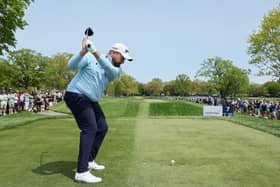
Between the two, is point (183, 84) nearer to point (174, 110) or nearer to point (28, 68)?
point (28, 68)

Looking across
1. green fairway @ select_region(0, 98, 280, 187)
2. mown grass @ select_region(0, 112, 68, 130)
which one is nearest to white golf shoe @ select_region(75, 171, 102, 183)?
green fairway @ select_region(0, 98, 280, 187)

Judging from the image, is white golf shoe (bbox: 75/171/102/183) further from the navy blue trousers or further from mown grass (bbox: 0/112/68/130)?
mown grass (bbox: 0/112/68/130)

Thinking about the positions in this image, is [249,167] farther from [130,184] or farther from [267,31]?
[267,31]

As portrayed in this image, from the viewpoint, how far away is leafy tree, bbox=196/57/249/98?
93125 millimetres

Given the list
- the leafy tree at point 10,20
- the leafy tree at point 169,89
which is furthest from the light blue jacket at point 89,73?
the leafy tree at point 169,89

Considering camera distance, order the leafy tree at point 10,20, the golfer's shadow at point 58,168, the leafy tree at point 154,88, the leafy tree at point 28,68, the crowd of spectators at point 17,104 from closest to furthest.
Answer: the golfer's shadow at point 58,168 < the leafy tree at point 10,20 < the crowd of spectators at point 17,104 < the leafy tree at point 28,68 < the leafy tree at point 154,88

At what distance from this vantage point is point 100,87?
16.4 ft

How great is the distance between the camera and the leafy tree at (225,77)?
9312 cm

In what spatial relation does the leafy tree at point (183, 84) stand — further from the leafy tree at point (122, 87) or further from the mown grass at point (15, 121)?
the mown grass at point (15, 121)

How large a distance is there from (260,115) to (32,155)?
29397 mm

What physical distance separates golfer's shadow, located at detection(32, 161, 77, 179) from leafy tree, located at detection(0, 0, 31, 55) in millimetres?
12426

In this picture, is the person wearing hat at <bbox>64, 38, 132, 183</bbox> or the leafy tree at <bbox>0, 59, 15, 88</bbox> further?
the leafy tree at <bbox>0, 59, 15, 88</bbox>

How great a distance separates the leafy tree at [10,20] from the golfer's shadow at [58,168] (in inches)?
489

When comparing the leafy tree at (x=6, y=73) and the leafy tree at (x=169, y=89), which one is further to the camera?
the leafy tree at (x=169, y=89)
